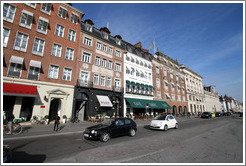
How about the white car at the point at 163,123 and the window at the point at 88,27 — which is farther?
the window at the point at 88,27

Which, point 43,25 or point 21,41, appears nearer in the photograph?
point 21,41

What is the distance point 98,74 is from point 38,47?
9.33 meters

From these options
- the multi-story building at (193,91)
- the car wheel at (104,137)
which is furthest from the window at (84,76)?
the multi-story building at (193,91)

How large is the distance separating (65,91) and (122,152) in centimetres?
1447

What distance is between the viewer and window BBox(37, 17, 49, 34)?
1667 cm

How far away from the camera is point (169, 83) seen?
36250mm

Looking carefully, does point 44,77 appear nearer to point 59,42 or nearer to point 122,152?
point 59,42

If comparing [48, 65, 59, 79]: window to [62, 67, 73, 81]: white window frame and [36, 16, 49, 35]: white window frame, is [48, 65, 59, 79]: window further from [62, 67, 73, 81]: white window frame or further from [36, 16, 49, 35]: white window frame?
[36, 16, 49, 35]: white window frame

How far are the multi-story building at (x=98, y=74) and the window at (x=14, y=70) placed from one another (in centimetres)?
696

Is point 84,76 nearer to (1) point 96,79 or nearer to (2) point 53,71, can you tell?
(1) point 96,79

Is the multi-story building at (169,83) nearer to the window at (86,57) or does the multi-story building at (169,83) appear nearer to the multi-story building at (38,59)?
the window at (86,57)

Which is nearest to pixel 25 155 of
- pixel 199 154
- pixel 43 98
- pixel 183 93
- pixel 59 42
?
pixel 199 154


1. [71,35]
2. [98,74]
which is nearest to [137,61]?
[98,74]

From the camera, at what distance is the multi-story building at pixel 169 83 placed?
32.5m
